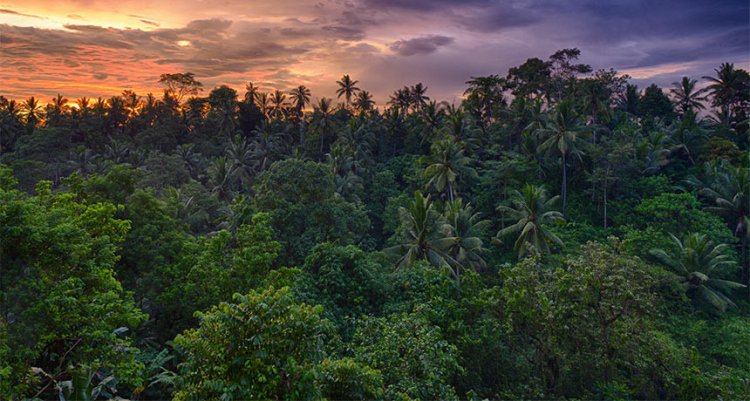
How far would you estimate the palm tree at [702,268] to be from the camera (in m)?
25.1

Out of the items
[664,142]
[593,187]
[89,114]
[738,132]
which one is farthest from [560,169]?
[89,114]

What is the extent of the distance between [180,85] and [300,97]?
20.8 m

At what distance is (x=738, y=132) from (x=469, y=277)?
5017 centimetres

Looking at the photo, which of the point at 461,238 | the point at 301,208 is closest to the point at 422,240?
the point at 461,238

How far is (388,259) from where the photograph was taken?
83.3ft

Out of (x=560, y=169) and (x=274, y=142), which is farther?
(x=274, y=142)

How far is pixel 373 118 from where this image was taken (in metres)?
57.0

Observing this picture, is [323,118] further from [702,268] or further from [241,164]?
[702,268]

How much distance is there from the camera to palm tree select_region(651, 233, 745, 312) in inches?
990

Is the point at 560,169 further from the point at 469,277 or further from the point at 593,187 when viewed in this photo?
the point at 469,277

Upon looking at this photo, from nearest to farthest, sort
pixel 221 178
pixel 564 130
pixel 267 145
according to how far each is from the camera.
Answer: pixel 564 130
pixel 221 178
pixel 267 145

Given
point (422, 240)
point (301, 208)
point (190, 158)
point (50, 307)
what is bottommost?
point (422, 240)

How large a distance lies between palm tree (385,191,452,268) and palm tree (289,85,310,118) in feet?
137

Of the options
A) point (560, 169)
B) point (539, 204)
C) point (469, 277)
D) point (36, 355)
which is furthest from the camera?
point (560, 169)
